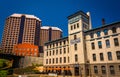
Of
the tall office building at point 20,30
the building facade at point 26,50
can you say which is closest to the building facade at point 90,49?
the building facade at point 26,50

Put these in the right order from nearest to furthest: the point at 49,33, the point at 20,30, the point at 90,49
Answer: the point at 90,49 < the point at 20,30 < the point at 49,33

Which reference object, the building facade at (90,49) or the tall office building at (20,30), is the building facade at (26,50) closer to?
the tall office building at (20,30)

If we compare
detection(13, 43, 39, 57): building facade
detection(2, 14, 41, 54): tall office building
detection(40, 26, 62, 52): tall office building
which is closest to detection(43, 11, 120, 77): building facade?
detection(13, 43, 39, 57): building facade

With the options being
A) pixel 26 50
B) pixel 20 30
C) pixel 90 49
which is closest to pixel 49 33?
pixel 20 30

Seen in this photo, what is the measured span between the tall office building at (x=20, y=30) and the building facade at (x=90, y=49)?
Answer: 91.7 m

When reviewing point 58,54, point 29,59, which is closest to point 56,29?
point 29,59

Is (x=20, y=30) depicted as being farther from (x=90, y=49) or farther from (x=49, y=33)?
(x=90, y=49)

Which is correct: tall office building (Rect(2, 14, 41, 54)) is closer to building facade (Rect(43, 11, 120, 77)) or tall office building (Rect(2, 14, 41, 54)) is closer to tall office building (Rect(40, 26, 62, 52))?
tall office building (Rect(40, 26, 62, 52))

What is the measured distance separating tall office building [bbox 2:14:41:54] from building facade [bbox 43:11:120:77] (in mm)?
91721

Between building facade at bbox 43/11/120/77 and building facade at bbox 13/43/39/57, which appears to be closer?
building facade at bbox 43/11/120/77

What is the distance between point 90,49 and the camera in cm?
3972

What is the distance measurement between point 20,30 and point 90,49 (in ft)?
371

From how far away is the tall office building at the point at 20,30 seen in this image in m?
132

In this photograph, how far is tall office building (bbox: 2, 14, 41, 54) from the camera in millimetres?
131812
